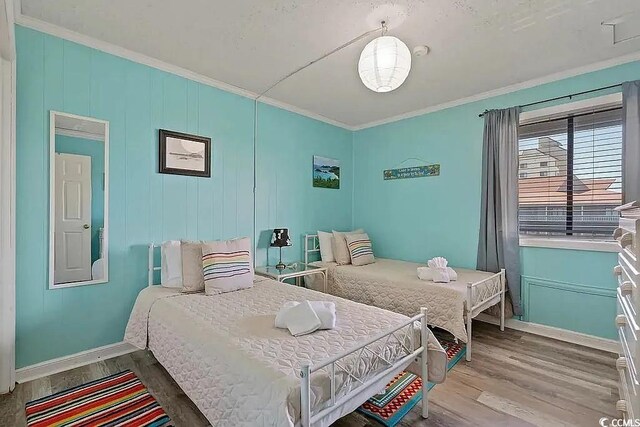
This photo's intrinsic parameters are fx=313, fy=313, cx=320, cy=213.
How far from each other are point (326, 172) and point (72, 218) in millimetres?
2880

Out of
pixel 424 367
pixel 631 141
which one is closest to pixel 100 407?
pixel 424 367

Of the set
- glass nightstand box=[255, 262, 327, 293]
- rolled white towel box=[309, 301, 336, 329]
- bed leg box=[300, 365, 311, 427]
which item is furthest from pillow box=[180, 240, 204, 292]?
bed leg box=[300, 365, 311, 427]

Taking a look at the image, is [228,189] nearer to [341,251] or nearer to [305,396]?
[341,251]

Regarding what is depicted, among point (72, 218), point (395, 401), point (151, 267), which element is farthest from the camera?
point (151, 267)

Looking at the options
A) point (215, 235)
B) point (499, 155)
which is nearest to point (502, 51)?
point (499, 155)

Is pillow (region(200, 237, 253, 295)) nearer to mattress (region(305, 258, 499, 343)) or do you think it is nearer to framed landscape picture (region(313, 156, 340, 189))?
mattress (region(305, 258, 499, 343))

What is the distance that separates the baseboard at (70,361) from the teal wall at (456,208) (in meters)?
3.20

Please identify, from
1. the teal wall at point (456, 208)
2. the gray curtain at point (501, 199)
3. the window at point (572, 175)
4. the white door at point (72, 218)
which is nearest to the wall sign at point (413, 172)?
the teal wall at point (456, 208)

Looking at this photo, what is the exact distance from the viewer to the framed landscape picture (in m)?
4.26

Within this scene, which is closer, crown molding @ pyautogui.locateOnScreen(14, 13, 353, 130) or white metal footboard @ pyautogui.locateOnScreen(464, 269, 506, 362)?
crown molding @ pyautogui.locateOnScreen(14, 13, 353, 130)

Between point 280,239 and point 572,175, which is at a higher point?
point 572,175

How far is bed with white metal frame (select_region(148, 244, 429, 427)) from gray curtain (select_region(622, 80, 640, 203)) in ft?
7.20

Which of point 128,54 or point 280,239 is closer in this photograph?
point 128,54

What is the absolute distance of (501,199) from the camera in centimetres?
329
